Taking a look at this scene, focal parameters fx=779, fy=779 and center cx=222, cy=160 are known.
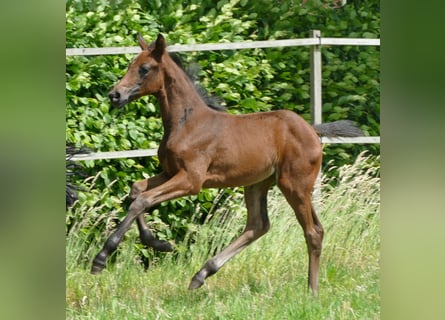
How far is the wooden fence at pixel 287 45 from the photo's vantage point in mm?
4332

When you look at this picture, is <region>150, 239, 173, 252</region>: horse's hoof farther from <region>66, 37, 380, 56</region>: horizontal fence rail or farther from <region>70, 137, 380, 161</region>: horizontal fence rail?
<region>66, 37, 380, 56</region>: horizontal fence rail

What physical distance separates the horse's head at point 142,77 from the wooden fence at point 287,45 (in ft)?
0.95

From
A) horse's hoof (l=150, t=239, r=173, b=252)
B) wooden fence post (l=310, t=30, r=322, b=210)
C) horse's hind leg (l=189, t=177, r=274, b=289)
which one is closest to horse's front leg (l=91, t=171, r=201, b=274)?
horse's hoof (l=150, t=239, r=173, b=252)

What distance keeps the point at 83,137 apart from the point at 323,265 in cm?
153

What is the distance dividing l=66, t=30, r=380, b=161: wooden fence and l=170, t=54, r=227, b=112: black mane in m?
0.16

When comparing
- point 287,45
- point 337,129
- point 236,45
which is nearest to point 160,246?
point 337,129

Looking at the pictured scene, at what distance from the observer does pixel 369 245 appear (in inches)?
188

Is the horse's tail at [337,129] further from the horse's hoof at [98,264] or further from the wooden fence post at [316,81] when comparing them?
the horse's hoof at [98,264]

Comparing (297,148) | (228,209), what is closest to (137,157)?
(228,209)

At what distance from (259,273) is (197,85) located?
110cm

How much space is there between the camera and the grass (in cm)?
392

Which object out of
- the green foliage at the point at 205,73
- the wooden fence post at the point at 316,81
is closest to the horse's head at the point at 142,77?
the green foliage at the point at 205,73

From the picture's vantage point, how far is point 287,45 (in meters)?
4.72
